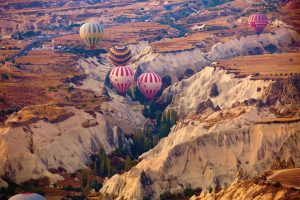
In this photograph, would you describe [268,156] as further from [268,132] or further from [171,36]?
[171,36]

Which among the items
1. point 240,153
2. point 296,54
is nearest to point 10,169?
point 240,153

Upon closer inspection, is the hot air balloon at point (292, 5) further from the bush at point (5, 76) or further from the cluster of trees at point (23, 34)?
the bush at point (5, 76)

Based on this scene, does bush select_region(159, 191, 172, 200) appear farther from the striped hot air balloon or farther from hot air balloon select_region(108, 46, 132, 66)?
the striped hot air balloon

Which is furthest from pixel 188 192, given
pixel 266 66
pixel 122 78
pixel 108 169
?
pixel 122 78

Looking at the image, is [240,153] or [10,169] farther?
[10,169]

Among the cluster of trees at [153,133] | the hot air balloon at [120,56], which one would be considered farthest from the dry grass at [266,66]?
the hot air balloon at [120,56]

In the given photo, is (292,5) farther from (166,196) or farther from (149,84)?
(166,196)
